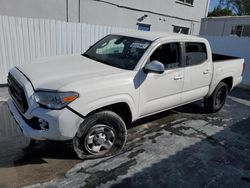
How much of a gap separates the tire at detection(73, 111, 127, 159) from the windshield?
35.1 inches

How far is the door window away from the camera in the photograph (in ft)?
12.7

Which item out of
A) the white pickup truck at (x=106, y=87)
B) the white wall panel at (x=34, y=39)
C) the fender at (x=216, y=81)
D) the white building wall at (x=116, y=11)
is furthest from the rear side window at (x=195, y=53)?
the white building wall at (x=116, y=11)

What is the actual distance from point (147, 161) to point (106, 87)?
1338 mm

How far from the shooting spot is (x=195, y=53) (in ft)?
15.1

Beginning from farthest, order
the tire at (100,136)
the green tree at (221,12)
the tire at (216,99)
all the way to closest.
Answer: the green tree at (221,12)
the tire at (216,99)
the tire at (100,136)

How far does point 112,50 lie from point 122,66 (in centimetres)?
78

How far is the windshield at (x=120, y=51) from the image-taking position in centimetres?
367

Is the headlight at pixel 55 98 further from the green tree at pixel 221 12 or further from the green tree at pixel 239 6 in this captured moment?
the green tree at pixel 239 6

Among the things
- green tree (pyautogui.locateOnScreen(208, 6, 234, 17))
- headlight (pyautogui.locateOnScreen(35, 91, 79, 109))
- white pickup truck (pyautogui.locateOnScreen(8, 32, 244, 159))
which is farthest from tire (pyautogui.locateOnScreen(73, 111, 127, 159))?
green tree (pyautogui.locateOnScreen(208, 6, 234, 17))

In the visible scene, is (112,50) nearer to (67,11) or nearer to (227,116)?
(227,116)

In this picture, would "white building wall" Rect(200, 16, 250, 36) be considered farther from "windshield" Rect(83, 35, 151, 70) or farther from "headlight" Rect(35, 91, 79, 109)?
"headlight" Rect(35, 91, 79, 109)

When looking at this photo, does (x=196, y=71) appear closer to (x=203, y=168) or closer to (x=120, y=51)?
(x=120, y=51)

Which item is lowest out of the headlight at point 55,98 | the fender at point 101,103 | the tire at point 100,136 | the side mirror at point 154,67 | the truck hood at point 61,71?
the tire at point 100,136

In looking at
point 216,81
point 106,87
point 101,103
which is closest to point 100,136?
point 101,103
